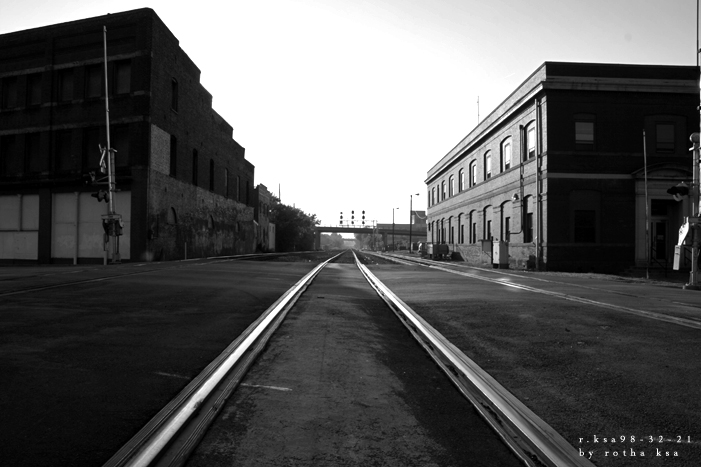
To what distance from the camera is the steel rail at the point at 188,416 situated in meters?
2.87

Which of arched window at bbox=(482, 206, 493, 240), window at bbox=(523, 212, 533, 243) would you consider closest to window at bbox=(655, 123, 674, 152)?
window at bbox=(523, 212, 533, 243)

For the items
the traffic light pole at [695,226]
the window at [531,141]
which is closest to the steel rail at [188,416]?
the traffic light pole at [695,226]

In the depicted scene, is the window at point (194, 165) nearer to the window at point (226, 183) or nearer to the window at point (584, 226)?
the window at point (226, 183)

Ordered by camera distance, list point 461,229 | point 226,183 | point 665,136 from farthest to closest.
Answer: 1. point 226,183
2. point 461,229
3. point 665,136

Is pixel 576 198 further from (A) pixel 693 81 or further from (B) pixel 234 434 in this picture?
(B) pixel 234 434

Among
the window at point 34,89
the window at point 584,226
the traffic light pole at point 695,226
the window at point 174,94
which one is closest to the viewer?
the traffic light pole at point 695,226

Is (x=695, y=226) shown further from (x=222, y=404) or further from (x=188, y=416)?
(x=188, y=416)

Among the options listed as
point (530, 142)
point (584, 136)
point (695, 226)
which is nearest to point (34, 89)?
point (530, 142)

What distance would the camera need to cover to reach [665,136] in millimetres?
27188

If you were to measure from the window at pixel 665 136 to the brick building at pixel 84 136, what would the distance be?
27.9 metres

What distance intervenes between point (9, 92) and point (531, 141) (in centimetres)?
3222

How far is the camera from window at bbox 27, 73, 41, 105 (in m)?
31.0

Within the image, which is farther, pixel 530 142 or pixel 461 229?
pixel 461 229

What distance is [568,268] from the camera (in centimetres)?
2684
